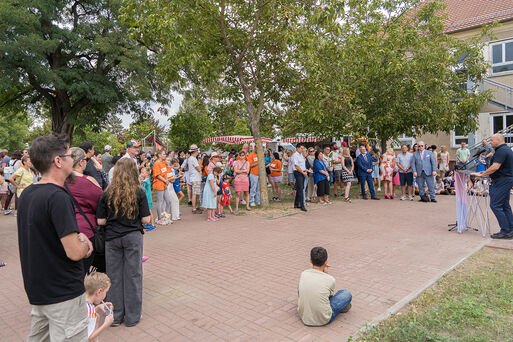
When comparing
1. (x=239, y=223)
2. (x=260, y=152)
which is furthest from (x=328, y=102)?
(x=239, y=223)

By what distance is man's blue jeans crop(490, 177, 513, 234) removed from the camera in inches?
287

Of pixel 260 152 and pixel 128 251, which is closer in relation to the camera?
pixel 128 251

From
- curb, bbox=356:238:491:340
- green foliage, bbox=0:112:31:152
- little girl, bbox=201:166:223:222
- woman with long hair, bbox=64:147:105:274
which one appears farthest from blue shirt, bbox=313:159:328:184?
green foliage, bbox=0:112:31:152

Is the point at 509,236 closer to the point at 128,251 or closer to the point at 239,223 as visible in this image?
the point at 239,223

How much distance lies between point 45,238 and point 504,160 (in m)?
8.23

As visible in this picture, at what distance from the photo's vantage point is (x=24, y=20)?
1780cm

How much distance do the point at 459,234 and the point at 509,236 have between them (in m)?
0.90

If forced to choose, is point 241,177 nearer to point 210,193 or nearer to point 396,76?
point 210,193

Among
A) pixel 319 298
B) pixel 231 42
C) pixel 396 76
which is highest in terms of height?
pixel 231 42

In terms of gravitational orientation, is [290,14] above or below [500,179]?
above

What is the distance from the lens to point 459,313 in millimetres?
3807

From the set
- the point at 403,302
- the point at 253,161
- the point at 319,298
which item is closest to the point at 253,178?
the point at 253,161

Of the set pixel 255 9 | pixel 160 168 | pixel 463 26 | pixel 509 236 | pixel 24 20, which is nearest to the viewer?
pixel 509 236

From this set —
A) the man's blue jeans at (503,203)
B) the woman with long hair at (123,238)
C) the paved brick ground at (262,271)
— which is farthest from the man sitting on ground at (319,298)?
the man's blue jeans at (503,203)
